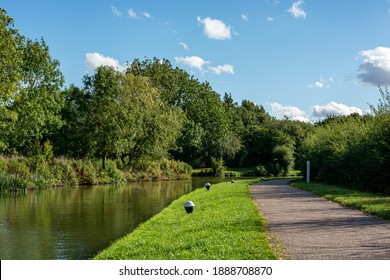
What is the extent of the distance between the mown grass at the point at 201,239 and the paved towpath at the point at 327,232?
1.61ft

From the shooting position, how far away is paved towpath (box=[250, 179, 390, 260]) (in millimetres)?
7967

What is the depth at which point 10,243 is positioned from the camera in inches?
475

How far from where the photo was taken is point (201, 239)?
966cm

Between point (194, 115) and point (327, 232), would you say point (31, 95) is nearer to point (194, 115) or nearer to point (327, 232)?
point (327, 232)

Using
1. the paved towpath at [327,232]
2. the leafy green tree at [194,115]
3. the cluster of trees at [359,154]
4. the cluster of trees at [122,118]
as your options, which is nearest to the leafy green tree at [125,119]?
the cluster of trees at [122,118]

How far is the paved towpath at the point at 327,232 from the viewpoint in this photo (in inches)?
314

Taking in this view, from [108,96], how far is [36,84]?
7960mm

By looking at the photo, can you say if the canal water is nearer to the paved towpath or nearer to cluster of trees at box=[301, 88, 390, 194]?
the paved towpath

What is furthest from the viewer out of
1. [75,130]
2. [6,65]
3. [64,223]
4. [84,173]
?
[75,130]

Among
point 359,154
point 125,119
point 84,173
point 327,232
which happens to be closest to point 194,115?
point 125,119

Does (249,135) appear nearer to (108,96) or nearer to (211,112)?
(211,112)

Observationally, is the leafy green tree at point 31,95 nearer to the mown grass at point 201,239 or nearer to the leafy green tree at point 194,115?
the mown grass at point 201,239

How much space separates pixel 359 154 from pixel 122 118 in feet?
80.4

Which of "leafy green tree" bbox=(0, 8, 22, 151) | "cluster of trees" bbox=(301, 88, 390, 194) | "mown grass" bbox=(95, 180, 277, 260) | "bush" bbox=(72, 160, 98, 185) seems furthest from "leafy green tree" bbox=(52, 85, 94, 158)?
"mown grass" bbox=(95, 180, 277, 260)
